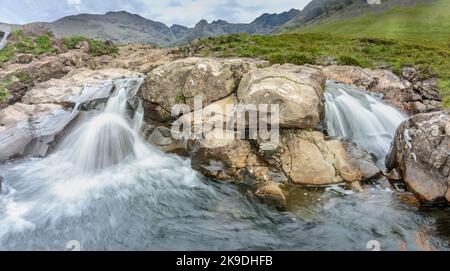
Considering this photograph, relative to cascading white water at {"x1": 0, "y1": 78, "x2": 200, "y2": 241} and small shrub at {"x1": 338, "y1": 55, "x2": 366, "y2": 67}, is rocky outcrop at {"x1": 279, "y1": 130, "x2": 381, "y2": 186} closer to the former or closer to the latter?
cascading white water at {"x1": 0, "y1": 78, "x2": 200, "y2": 241}

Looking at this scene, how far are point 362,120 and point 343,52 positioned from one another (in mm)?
15486

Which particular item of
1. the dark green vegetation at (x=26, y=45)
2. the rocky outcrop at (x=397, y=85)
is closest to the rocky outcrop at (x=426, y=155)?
the rocky outcrop at (x=397, y=85)

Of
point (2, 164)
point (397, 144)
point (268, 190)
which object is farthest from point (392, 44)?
point (2, 164)

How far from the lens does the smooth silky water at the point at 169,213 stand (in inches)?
403

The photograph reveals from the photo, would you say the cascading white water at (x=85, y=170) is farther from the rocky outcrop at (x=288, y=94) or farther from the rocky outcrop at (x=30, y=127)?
the rocky outcrop at (x=288, y=94)

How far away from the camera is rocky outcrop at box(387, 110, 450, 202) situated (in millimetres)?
11938

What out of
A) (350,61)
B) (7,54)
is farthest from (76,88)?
(350,61)

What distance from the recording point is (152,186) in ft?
44.4

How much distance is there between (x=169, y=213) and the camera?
11883mm

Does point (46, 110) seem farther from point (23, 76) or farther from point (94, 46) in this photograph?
point (94, 46)

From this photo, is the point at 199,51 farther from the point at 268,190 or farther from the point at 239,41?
the point at 268,190

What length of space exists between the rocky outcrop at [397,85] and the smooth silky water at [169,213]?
1018cm
